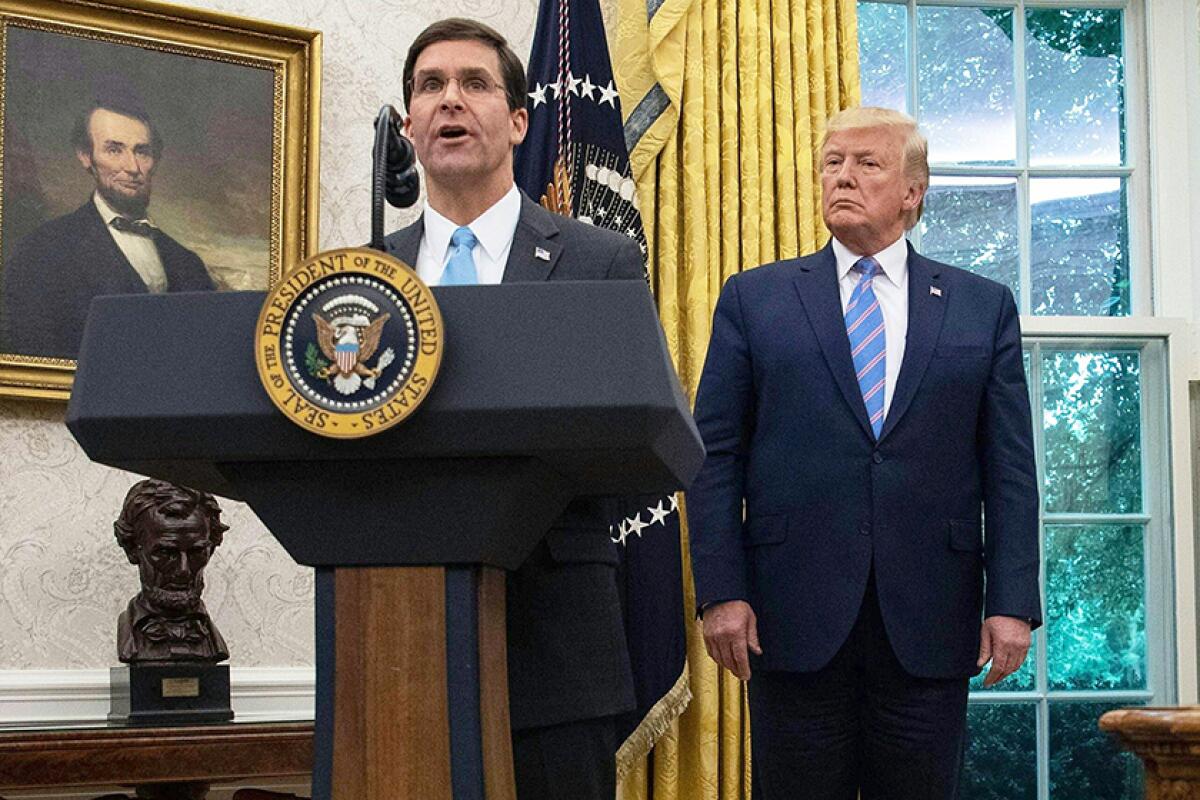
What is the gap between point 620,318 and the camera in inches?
42.8

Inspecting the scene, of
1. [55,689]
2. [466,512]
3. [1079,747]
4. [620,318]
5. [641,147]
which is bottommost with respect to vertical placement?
[1079,747]

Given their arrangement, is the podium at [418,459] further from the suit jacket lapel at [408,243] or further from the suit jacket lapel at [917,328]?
the suit jacket lapel at [917,328]

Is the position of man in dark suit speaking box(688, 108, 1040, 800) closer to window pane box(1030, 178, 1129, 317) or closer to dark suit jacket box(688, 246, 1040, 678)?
dark suit jacket box(688, 246, 1040, 678)

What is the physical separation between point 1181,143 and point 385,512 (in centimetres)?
391

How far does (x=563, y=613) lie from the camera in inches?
57.6

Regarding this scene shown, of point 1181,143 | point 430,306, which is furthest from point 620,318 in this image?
point 1181,143

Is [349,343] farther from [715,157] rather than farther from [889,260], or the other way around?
[715,157]

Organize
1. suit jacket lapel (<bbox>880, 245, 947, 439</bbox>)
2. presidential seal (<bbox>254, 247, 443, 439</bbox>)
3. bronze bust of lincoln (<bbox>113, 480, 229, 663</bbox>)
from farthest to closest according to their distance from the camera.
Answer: bronze bust of lincoln (<bbox>113, 480, 229, 663</bbox>)
suit jacket lapel (<bbox>880, 245, 947, 439</bbox>)
presidential seal (<bbox>254, 247, 443, 439</bbox>)

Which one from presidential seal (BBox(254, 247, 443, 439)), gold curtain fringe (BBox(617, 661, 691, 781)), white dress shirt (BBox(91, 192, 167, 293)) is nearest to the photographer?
presidential seal (BBox(254, 247, 443, 439))

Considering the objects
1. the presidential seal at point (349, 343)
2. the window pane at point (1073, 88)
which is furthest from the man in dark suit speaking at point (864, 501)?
the window pane at point (1073, 88)

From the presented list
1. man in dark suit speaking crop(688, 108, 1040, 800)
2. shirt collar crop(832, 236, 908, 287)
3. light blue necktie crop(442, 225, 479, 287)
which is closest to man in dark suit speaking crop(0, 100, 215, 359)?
man in dark suit speaking crop(688, 108, 1040, 800)

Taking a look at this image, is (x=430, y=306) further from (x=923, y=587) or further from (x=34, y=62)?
(x=34, y=62)

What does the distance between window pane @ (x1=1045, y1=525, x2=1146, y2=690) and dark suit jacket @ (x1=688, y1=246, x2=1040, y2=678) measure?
179 cm

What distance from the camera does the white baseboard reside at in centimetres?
311
